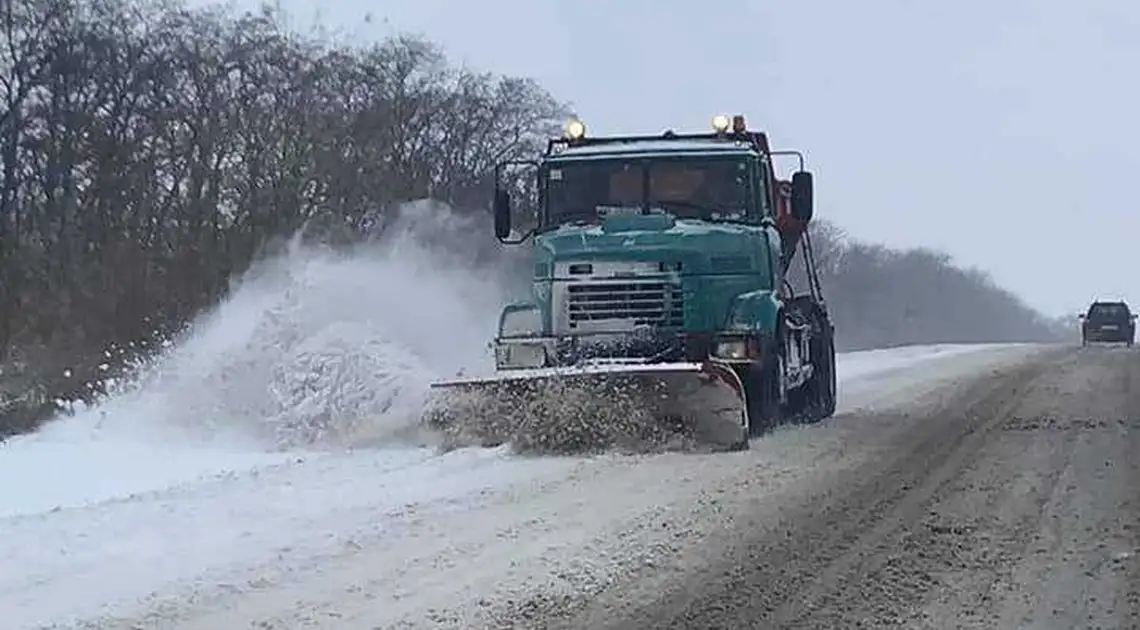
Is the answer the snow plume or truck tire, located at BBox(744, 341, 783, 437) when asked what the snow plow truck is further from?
the snow plume

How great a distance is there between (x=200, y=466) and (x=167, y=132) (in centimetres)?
3366

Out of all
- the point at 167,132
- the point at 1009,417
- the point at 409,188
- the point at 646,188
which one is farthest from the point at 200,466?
the point at 409,188

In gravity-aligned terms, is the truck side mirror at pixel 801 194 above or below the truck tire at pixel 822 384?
above

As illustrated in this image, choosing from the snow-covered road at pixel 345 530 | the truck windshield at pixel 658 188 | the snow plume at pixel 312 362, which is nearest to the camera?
the snow-covered road at pixel 345 530

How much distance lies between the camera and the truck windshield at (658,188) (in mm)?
14047

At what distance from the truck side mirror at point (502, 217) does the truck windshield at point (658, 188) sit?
44 centimetres

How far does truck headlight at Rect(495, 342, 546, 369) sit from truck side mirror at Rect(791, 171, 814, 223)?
318 centimetres

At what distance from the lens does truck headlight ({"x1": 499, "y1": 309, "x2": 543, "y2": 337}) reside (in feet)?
44.2

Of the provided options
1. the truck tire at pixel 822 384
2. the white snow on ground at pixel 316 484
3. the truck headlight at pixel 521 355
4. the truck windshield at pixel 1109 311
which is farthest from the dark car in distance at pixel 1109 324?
the truck headlight at pixel 521 355

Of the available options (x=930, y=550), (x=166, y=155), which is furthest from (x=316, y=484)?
(x=166, y=155)

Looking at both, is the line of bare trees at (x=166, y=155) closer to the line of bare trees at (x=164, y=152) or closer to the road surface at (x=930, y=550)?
the line of bare trees at (x=164, y=152)

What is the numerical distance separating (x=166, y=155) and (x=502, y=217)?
31.5 meters

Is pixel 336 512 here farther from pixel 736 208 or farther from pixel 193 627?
pixel 736 208

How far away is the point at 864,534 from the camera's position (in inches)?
326
